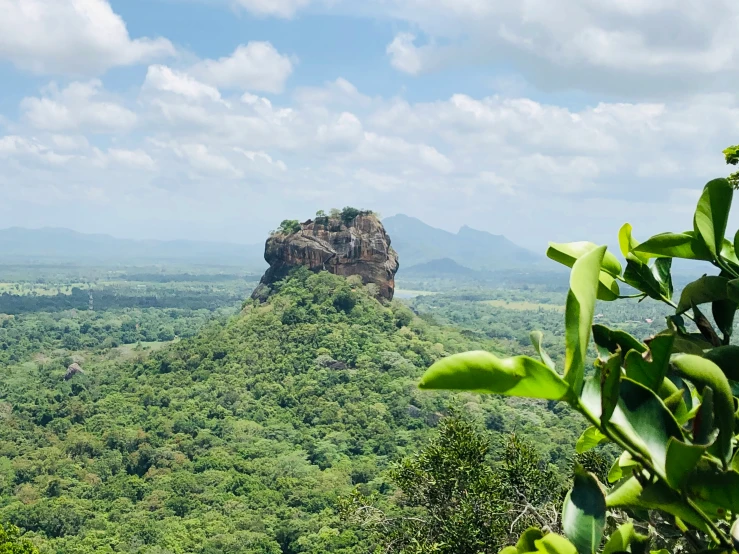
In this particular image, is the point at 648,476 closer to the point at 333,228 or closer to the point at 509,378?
the point at 509,378

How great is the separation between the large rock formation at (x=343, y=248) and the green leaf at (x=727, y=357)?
35.5m

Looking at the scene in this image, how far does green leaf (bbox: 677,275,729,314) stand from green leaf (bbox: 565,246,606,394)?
1.75 ft

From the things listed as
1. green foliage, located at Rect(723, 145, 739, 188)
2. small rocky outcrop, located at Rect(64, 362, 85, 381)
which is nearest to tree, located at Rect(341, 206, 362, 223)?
small rocky outcrop, located at Rect(64, 362, 85, 381)

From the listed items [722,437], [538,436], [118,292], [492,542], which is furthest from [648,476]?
[118,292]

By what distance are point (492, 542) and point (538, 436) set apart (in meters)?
20.8

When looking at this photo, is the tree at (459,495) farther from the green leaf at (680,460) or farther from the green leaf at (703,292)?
the green leaf at (680,460)

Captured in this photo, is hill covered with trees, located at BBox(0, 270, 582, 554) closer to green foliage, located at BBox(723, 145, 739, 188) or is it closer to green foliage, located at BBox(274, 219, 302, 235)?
green foliage, located at BBox(274, 219, 302, 235)

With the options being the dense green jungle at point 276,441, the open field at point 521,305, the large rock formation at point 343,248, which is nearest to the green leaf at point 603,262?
the dense green jungle at point 276,441

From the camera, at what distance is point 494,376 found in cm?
67

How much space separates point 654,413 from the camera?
2.51 feet

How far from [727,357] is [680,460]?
0.36 m

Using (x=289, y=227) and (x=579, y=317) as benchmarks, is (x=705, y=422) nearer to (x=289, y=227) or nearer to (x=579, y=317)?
(x=579, y=317)

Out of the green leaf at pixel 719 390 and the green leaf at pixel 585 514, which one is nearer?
the green leaf at pixel 719 390

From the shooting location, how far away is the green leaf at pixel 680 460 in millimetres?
702
